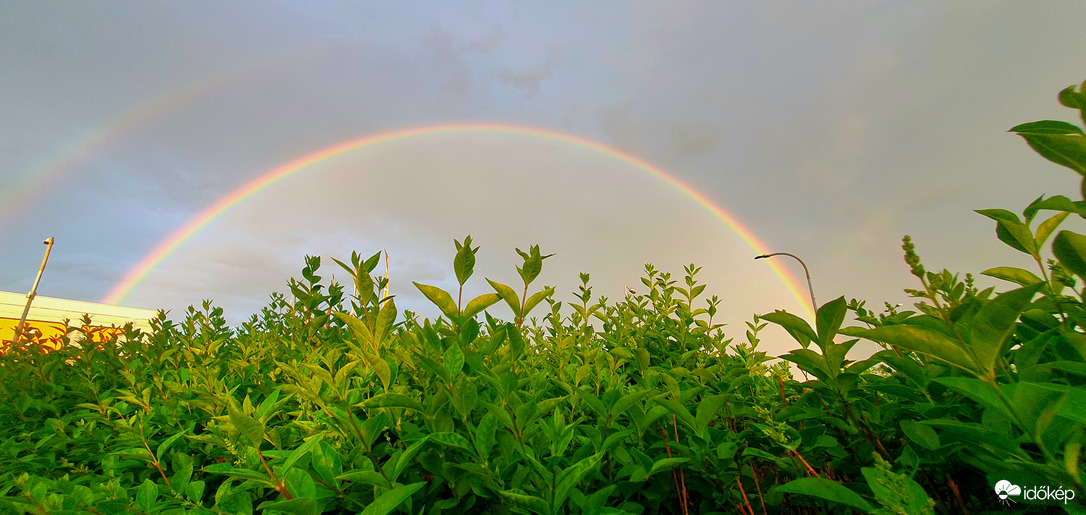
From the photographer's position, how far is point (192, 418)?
1.98 metres

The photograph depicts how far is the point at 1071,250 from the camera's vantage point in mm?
1055

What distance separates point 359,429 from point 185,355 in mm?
2251

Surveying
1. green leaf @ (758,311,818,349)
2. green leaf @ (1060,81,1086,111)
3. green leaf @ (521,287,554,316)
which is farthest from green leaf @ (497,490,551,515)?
green leaf @ (1060,81,1086,111)

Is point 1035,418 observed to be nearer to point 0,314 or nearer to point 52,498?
point 52,498

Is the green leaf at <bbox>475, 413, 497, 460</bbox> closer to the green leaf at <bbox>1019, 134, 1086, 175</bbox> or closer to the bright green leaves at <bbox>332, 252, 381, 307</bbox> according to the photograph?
the bright green leaves at <bbox>332, 252, 381, 307</bbox>

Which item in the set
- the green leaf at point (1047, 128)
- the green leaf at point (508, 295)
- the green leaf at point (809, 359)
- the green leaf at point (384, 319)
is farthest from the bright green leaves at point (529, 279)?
the green leaf at point (1047, 128)

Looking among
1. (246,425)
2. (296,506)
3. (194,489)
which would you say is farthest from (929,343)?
(194,489)

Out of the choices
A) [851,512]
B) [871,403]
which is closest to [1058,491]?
[851,512]

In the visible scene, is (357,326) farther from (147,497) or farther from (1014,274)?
(1014,274)

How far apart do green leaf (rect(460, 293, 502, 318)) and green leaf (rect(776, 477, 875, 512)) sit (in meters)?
0.87

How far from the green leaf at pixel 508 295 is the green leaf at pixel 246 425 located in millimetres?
689

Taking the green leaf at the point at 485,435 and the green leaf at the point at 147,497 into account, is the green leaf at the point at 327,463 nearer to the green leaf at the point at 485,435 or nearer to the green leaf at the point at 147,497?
the green leaf at the point at 485,435

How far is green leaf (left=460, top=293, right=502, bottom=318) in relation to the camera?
1.39 m

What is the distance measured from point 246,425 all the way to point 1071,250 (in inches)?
76.8
